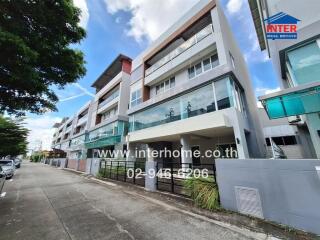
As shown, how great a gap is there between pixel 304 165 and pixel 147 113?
42.2 feet

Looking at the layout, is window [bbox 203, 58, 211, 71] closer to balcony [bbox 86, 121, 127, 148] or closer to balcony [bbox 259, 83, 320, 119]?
balcony [bbox 259, 83, 320, 119]

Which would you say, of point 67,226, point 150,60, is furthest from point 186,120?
point 150,60

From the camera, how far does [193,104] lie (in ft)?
37.0

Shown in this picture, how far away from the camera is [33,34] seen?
541 centimetres

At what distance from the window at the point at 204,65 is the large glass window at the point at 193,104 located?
239cm

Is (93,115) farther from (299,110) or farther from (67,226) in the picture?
(299,110)

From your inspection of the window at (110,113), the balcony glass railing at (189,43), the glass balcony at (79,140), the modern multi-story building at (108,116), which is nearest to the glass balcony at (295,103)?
the balcony glass railing at (189,43)

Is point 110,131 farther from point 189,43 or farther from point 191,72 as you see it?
point 189,43

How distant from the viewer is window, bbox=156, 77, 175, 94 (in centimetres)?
1559

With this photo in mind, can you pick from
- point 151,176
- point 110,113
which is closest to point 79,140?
point 110,113

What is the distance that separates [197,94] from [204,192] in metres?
7.36

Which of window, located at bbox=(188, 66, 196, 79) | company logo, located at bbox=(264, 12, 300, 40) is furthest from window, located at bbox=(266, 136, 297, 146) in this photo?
company logo, located at bbox=(264, 12, 300, 40)

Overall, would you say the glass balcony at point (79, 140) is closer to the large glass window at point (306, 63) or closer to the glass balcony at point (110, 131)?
the glass balcony at point (110, 131)

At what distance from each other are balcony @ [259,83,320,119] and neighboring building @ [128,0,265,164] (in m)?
2.73
